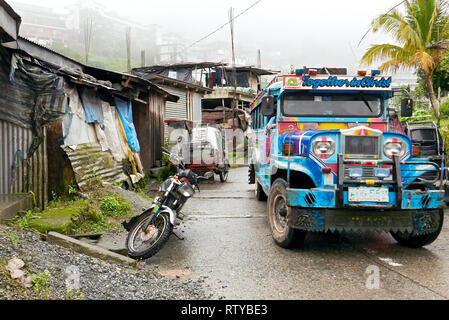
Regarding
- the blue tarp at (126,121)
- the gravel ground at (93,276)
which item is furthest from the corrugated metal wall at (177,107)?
the gravel ground at (93,276)

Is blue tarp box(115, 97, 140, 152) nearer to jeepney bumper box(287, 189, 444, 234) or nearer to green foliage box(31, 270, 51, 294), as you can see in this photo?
jeepney bumper box(287, 189, 444, 234)

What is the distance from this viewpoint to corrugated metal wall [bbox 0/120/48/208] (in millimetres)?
6863

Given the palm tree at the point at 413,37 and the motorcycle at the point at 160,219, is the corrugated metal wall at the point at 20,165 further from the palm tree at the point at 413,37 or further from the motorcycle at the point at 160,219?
the palm tree at the point at 413,37

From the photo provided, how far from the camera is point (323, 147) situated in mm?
5496

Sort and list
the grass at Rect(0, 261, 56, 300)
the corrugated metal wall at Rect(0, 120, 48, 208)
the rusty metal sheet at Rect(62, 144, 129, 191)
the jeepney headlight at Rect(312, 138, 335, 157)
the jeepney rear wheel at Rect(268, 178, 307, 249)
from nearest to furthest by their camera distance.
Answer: the grass at Rect(0, 261, 56, 300) < the jeepney headlight at Rect(312, 138, 335, 157) < the jeepney rear wheel at Rect(268, 178, 307, 249) < the corrugated metal wall at Rect(0, 120, 48, 208) < the rusty metal sheet at Rect(62, 144, 129, 191)

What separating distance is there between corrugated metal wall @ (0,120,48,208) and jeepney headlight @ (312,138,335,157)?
5.02 metres

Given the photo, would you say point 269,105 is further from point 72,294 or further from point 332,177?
point 72,294

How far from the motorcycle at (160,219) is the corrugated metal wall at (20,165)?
247 centimetres

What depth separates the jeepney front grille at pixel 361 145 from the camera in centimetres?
549

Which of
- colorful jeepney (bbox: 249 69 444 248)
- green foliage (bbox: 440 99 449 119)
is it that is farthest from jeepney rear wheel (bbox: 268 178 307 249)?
green foliage (bbox: 440 99 449 119)

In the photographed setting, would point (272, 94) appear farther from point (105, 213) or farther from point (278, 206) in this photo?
point (105, 213)
